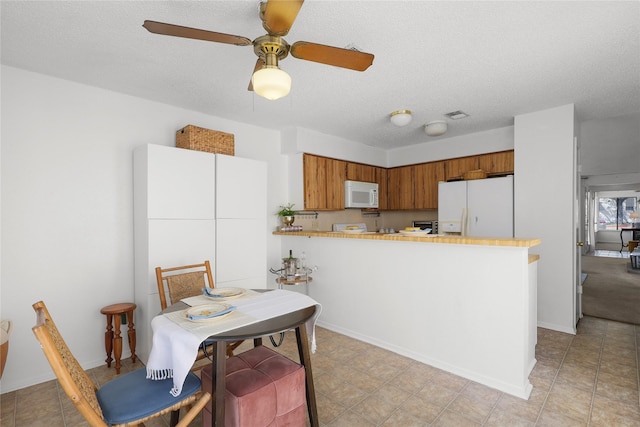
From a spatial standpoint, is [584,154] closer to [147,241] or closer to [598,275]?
[598,275]

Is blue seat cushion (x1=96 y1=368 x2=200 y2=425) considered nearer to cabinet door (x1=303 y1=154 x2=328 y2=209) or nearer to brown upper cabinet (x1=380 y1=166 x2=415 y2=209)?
cabinet door (x1=303 y1=154 x2=328 y2=209)

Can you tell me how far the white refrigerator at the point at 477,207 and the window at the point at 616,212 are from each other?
41.5 feet

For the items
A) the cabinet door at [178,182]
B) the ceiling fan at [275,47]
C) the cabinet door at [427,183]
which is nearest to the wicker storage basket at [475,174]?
the cabinet door at [427,183]

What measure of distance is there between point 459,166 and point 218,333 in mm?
4238

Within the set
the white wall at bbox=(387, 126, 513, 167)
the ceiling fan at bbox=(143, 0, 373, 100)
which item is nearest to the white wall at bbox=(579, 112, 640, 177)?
the white wall at bbox=(387, 126, 513, 167)

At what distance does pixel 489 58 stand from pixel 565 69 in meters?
0.71

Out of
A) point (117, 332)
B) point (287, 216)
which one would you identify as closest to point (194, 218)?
point (117, 332)

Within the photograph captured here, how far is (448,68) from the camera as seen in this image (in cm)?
244

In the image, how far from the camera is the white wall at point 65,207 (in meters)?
2.39

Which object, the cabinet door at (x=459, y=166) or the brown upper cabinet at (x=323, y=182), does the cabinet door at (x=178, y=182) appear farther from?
the cabinet door at (x=459, y=166)

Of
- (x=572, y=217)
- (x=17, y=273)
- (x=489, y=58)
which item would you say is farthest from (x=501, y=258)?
(x=17, y=273)

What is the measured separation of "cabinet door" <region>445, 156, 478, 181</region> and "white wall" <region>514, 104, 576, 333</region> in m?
0.83

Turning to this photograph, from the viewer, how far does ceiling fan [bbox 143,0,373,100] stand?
4.47 ft

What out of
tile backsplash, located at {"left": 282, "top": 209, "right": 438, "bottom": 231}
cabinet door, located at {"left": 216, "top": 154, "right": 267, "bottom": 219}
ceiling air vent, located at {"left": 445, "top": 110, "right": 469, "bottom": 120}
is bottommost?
tile backsplash, located at {"left": 282, "top": 209, "right": 438, "bottom": 231}
